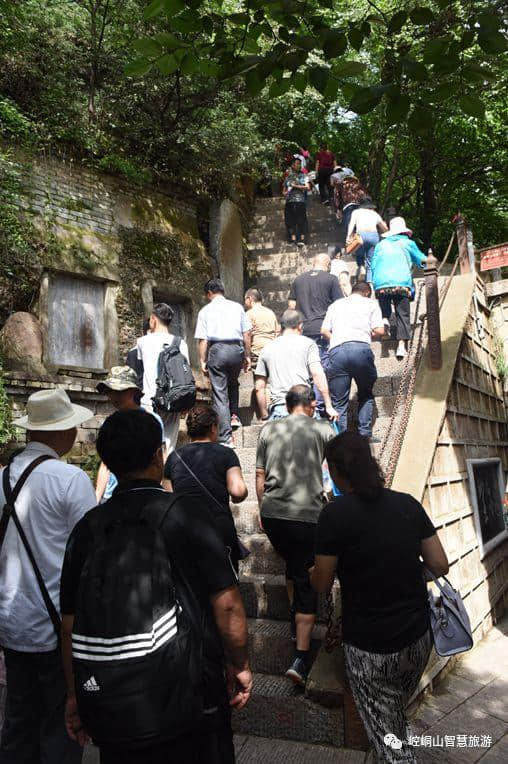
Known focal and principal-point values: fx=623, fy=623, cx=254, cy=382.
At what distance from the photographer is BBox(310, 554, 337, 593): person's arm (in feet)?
9.66

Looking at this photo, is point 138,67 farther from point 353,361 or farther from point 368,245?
point 368,245

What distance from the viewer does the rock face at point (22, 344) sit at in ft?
30.0

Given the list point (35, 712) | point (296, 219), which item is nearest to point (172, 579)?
point (35, 712)

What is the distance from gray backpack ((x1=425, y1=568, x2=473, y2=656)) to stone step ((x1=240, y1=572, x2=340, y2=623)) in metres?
1.77

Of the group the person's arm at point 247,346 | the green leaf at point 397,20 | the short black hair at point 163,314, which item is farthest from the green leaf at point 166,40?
the person's arm at point 247,346

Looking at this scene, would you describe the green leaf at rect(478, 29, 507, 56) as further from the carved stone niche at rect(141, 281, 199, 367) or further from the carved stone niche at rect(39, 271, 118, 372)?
the carved stone niche at rect(141, 281, 199, 367)

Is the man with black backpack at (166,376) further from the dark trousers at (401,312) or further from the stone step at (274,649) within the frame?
the dark trousers at (401,312)

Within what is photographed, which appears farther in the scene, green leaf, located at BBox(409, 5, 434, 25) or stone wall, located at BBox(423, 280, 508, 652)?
stone wall, located at BBox(423, 280, 508, 652)

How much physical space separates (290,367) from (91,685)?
4227mm

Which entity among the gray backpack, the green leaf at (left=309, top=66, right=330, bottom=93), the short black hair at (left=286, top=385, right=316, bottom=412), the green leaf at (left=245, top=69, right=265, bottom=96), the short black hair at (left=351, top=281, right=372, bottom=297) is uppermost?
the green leaf at (left=245, top=69, right=265, bottom=96)

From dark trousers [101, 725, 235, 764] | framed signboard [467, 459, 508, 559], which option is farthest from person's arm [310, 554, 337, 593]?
framed signboard [467, 459, 508, 559]

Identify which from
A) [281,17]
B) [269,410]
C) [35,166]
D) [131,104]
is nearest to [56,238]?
[35,166]

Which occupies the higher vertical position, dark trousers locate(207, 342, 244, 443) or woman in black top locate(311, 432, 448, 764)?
dark trousers locate(207, 342, 244, 443)

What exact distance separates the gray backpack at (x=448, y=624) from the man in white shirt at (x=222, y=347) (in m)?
3.52
